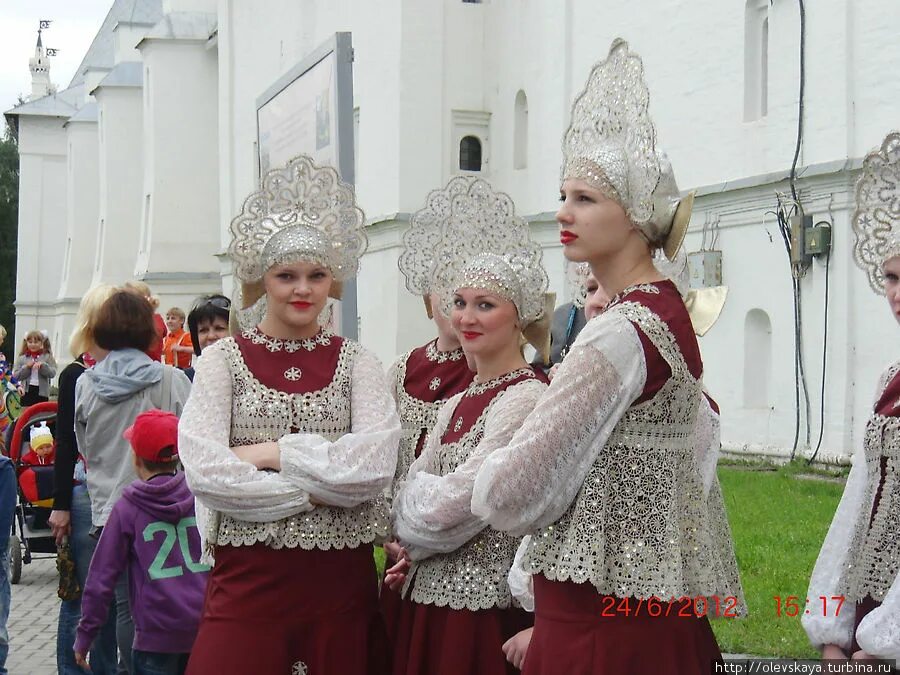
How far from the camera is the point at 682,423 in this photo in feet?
11.1

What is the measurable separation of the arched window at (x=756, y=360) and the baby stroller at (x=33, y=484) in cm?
945

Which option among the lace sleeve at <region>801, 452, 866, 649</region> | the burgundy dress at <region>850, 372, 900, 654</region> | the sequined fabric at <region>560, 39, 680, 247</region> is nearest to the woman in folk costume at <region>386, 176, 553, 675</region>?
the sequined fabric at <region>560, 39, 680, 247</region>

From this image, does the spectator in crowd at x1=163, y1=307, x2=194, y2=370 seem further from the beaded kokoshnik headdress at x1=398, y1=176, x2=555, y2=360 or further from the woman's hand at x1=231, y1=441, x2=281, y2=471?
the woman's hand at x1=231, y1=441, x2=281, y2=471

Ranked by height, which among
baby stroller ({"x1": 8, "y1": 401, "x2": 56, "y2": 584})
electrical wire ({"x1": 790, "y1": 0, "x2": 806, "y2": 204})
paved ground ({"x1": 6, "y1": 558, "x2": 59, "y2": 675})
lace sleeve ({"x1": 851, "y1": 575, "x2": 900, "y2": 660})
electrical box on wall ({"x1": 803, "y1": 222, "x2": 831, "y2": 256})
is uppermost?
electrical wire ({"x1": 790, "y1": 0, "x2": 806, "y2": 204})

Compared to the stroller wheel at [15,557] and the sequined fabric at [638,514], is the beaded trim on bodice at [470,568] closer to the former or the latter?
the sequined fabric at [638,514]

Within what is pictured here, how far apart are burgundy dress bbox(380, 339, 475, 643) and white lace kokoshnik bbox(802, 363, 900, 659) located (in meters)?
1.82

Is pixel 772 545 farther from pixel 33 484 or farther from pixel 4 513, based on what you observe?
pixel 4 513

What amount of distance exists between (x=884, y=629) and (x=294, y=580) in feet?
6.10

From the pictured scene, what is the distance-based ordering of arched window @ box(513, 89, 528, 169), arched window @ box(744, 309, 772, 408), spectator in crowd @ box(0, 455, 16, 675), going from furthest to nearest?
arched window @ box(513, 89, 528, 169) < arched window @ box(744, 309, 772, 408) < spectator in crowd @ box(0, 455, 16, 675)

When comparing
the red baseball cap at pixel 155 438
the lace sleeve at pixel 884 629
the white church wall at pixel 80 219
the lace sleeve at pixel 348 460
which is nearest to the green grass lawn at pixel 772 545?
the lace sleeve at pixel 884 629

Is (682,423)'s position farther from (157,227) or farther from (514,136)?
(157,227)

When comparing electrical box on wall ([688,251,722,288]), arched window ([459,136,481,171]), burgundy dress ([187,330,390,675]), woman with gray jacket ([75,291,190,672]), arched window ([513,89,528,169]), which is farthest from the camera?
arched window ([459,136,481,171])

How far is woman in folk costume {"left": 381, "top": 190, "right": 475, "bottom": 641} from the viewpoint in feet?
16.8

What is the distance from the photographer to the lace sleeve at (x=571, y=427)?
3236 millimetres
